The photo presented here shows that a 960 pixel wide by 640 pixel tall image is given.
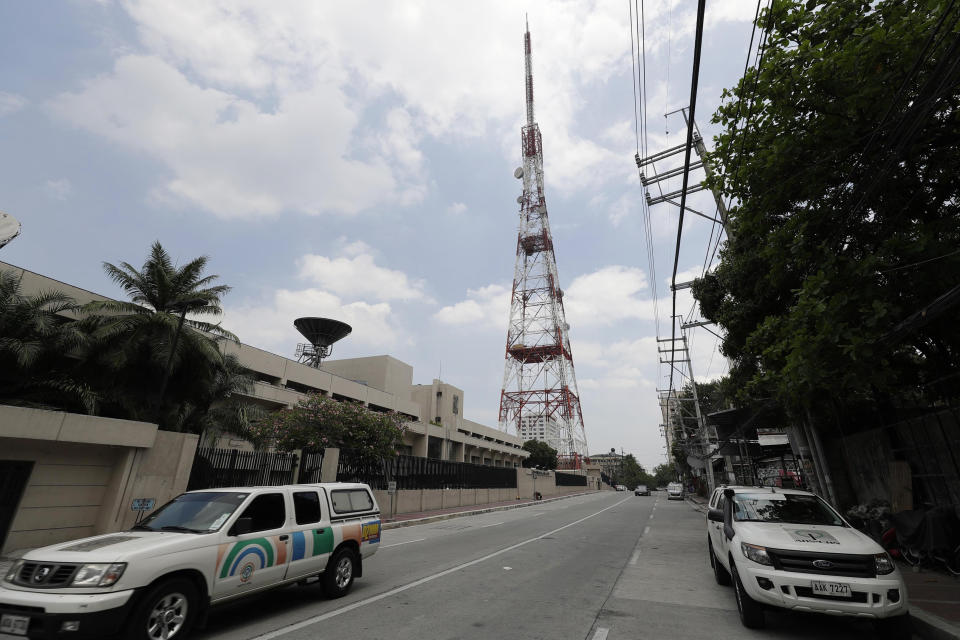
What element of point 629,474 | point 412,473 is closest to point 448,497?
point 412,473

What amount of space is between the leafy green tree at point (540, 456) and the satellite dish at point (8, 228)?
239 ft

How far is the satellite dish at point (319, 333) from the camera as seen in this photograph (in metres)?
44.2

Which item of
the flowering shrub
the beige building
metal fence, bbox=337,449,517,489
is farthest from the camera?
the beige building

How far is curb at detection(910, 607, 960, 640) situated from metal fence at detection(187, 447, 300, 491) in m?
15.4

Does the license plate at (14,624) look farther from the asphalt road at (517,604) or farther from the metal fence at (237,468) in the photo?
the metal fence at (237,468)

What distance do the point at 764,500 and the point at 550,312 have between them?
55405mm

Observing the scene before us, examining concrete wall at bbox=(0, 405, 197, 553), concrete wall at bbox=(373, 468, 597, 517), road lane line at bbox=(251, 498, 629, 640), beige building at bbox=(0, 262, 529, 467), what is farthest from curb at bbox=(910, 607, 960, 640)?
beige building at bbox=(0, 262, 529, 467)

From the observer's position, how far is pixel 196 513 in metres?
5.75

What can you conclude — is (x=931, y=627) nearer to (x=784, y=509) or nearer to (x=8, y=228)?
(x=784, y=509)

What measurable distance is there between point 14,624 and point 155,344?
15.7 metres

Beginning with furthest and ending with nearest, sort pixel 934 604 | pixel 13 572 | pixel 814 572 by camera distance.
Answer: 1. pixel 934 604
2. pixel 814 572
3. pixel 13 572

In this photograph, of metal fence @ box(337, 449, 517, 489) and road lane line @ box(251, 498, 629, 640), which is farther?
metal fence @ box(337, 449, 517, 489)

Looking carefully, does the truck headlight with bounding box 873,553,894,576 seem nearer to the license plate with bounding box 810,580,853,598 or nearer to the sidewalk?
the license plate with bounding box 810,580,853,598

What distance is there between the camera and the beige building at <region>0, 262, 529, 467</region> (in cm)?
3130
